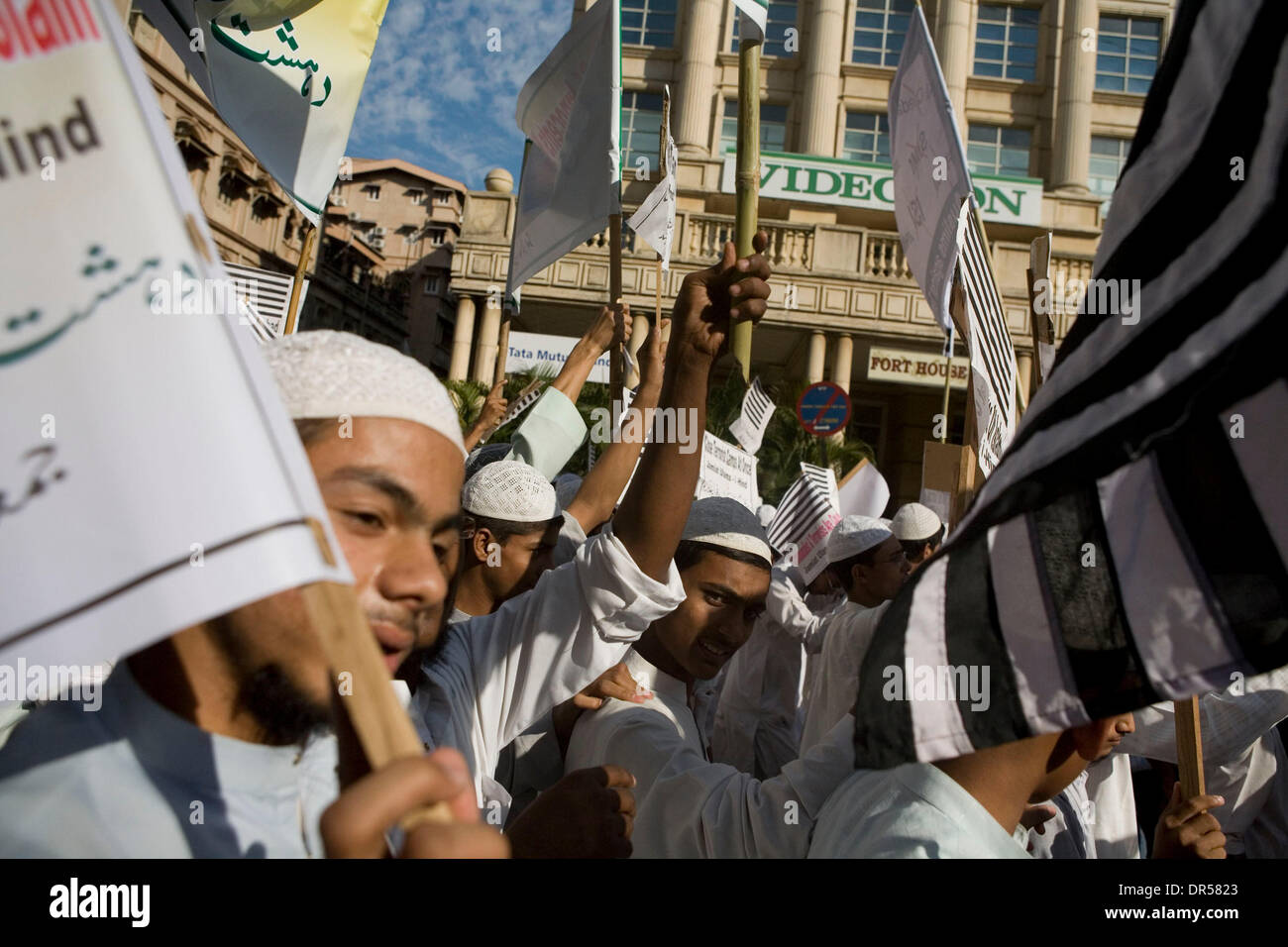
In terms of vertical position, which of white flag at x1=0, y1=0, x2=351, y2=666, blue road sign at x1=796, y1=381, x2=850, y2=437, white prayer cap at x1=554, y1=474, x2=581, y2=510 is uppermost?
blue road sign at x1=796, y1=381, x2=850, y2=437

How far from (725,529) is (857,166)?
20889 millimetres

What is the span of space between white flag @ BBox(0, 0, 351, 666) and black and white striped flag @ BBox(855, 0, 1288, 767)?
77 centimetres

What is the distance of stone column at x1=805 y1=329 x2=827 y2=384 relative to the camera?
18875 mm

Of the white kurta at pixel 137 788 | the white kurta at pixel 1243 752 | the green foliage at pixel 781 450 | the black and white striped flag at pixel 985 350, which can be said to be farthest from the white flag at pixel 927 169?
the green foliage at pixel 781 450

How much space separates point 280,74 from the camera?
11.7 ft

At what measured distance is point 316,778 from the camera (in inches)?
48.1

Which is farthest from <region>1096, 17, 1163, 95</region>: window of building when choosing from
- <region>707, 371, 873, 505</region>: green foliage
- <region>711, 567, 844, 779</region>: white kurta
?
<region>711, 567, 844, 779</region>: white kurta

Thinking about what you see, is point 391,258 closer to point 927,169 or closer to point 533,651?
point 927,169

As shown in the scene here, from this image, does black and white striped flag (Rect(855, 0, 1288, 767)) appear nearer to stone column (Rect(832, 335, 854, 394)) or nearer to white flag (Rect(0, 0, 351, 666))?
white flag (Rect(0, 0, 351, 666))

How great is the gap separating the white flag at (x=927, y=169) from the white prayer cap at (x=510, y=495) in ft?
5.11

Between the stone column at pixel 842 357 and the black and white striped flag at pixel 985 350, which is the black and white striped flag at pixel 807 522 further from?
the stone column at pixel 842 357
